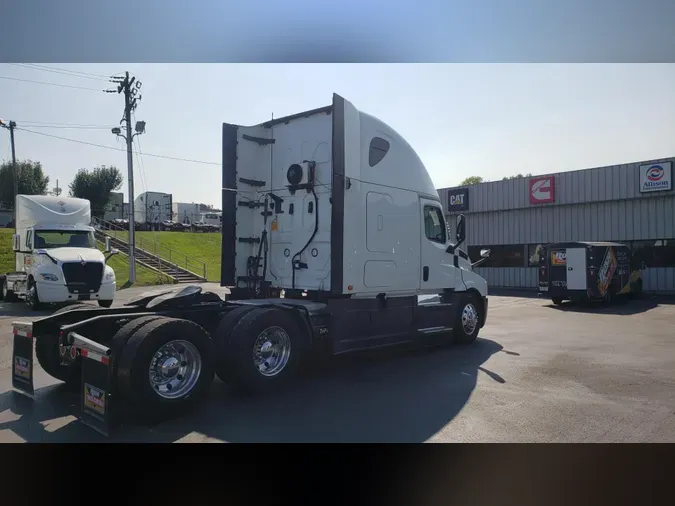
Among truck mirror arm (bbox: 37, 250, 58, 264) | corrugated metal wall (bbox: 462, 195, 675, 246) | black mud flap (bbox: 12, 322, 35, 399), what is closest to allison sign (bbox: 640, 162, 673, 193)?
corrugated metal wall (bbox: 462, 195, 675, 246)

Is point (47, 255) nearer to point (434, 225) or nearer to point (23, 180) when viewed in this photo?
point (434, 225)

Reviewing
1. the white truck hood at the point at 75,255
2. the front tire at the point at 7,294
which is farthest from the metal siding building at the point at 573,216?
the front tire at the point at 7,294

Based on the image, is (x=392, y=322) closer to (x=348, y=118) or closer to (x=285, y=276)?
(x=285, y=276)

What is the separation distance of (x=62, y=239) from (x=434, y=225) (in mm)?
13316

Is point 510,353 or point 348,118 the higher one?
point 348,118

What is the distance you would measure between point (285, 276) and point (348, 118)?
2749 mm

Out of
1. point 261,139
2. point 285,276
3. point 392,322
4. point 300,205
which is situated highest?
point 261,139

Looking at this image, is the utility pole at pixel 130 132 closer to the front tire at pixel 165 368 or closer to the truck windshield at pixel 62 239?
the truck windshield at pixel 62 239

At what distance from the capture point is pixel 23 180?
4988 cm

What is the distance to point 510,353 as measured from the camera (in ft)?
30.8

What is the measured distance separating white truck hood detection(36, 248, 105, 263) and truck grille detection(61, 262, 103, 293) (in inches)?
6.2

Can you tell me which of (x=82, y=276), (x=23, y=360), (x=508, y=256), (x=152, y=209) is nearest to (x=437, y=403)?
(x=23, y=360)

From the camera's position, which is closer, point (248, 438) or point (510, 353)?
point (248, 438)

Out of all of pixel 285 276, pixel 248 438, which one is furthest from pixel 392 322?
pixel 248 438
